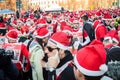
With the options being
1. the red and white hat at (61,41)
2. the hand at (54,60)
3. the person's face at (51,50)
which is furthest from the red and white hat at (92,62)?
the red and white hat at (61,41)

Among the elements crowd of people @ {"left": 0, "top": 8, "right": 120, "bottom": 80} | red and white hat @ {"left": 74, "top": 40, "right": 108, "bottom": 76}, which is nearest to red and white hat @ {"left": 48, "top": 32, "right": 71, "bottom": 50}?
crowd of people @ {"left": 0, "top": 8, "right": 120, "bottom": 80}

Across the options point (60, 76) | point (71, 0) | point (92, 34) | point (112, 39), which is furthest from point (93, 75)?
point (71, 0)

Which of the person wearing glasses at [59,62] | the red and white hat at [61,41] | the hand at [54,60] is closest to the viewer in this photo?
the person wearing glasses at [59,62]

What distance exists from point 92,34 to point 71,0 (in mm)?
137511

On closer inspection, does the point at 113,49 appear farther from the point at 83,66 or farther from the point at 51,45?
the point at 83,66

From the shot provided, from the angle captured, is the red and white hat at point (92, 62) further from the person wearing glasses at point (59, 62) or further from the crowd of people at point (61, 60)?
the person wearing glasses at point (59, 62)

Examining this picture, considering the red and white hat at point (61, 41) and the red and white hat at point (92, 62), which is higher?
the red and white hat at point (92, 62)

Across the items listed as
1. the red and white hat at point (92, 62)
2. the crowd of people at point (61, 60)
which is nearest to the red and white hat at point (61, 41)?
the crowd of people at point (61, 60)

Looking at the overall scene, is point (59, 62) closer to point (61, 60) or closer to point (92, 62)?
Result: point (61, 60)

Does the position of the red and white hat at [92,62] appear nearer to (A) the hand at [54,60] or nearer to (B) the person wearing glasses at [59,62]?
(B) the person wearing glasses at [59,62]

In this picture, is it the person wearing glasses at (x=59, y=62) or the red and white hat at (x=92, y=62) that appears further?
the person wearing glasses at (x=59, y=62)

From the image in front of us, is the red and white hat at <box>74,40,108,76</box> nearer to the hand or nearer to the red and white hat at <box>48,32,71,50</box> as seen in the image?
the hand

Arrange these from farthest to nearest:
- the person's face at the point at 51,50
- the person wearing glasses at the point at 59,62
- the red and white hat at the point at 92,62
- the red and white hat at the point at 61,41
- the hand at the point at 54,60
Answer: the red and white hat at the point at 61,41, the person's face at the point at 51,50, the hand at the point at 54,60, the person wearing glasses at the point at 59,62, the red and white hat at the point at 92,62

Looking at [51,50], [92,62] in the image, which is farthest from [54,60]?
[92,62]
